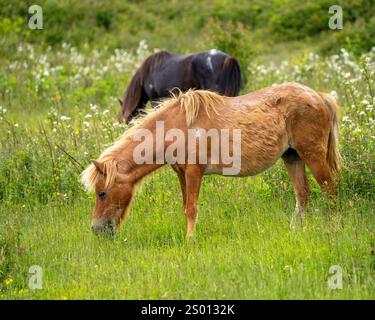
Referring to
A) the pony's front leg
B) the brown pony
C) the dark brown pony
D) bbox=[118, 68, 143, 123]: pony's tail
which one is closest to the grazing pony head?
the brown pony

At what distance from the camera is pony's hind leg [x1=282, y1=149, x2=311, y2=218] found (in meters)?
8.20

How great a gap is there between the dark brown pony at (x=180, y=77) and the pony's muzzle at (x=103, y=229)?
14.7ft

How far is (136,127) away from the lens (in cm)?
772

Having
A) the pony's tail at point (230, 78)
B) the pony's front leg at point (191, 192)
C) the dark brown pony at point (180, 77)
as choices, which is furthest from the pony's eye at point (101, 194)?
the pony's tail at point (230, 78)

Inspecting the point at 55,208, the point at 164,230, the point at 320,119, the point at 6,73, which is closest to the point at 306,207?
the point at 320,119

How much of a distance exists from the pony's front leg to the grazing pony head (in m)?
0.64

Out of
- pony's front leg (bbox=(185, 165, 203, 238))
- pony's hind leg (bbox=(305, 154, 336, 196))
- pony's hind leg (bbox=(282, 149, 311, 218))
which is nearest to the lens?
pony's front leg (bbox=(185, 165, 203, 238))

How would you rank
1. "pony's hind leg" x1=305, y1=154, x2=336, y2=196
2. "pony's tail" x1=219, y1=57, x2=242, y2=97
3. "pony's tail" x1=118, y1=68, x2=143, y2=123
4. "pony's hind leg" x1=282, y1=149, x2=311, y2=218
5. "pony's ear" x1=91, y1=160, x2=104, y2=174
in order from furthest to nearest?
"pony's tail" x1=118, y1=68, x2=143, y2=123 → "pony's tail" x1=219, y1=57, x2=242, y2=97 → "pony's hind leg" x1=282, y1=149, x2=311, y2=218 → "pony's hind leg" x1=305, y1=154, x2=336, y2=196 → "pony's ear" x1=91, y1=160, x2=104, y2=174

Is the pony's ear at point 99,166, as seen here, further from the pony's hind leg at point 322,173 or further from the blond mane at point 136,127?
the pony's hind leg at point 322,173

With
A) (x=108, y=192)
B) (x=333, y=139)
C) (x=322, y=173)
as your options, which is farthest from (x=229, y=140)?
(x=108, y=192)

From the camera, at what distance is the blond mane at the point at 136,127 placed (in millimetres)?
7375

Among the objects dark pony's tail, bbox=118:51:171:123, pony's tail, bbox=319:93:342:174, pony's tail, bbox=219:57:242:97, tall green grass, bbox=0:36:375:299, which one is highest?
dark pony's tail, bbox=118:51:171:123

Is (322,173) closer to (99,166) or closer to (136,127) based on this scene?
(136,127)

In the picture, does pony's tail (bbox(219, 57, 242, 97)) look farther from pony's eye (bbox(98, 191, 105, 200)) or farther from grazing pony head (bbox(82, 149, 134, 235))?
pony's eye (bbox(98, 191, 105, 200))
